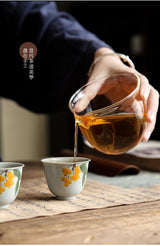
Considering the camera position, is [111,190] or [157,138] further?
[157,138]

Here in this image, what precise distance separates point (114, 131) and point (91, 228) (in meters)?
0.27

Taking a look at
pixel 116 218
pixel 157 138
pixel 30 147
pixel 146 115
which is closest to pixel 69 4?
pixel 30 147

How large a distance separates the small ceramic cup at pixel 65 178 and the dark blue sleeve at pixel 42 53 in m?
0.61

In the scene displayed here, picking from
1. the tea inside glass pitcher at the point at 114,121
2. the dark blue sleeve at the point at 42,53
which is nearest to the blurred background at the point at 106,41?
the dark blue sleeve at the point at 42,53

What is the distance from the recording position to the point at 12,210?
2.45 ft

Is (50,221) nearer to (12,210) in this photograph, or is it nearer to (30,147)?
(12,210)

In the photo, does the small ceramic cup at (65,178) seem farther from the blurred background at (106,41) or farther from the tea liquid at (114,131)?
the blurred background at (106,41)

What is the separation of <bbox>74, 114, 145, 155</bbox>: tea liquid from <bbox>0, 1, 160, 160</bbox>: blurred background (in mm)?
1885

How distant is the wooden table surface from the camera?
0.58m

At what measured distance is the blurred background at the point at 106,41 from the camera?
315 centimetres

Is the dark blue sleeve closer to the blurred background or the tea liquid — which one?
the tea liquid

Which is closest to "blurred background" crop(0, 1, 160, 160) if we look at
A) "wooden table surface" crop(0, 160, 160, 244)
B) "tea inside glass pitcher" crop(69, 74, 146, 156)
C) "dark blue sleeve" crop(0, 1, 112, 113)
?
"dark blue sleeve" crop(0, 1, 112, 113)

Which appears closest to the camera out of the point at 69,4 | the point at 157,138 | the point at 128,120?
the point at 128,120

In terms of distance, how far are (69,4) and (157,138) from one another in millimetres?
1825
